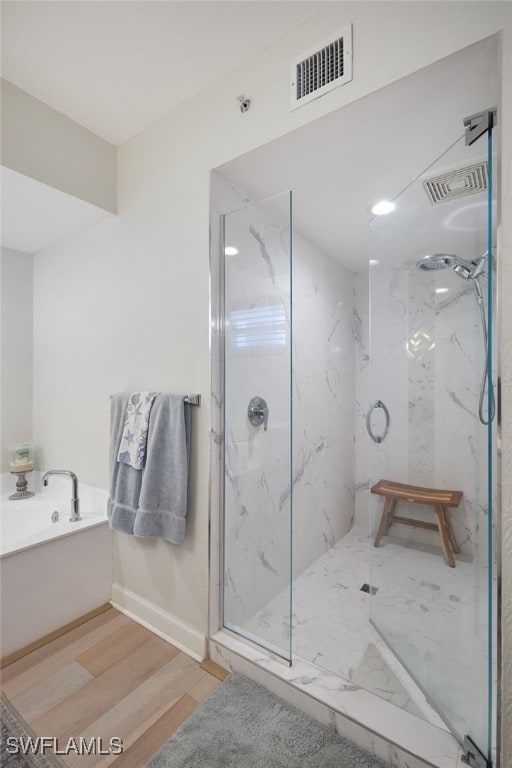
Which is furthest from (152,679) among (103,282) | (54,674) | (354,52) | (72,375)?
(354,52)

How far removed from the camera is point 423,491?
1592mm

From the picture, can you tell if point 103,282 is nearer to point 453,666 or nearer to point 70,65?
point 70,65

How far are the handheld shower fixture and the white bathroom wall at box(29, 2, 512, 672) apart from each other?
1.59 ft

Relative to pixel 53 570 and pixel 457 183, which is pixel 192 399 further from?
pixel 457 183

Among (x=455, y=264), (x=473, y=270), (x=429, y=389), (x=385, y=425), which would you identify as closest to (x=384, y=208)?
(x=455, y=264)

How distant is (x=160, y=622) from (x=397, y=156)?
97.2 inches

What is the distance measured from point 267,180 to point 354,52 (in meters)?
0.60

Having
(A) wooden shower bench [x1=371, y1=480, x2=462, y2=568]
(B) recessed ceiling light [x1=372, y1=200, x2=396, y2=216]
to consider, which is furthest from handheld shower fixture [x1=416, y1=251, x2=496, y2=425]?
(A) wooden shower bench [x1=371, y1=480, x2=462, y2=568]

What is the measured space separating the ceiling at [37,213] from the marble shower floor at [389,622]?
228cm

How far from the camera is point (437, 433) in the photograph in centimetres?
151

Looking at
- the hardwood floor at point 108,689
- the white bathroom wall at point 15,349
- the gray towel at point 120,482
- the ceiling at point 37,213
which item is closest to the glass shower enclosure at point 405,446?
the hardwood floor at point 108,689

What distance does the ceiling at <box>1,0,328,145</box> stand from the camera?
4.47ft

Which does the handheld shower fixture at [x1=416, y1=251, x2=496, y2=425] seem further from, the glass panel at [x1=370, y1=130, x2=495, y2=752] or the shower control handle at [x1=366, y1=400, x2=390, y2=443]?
the shower control handle at [x1=366, y1=400, x2=390, y2=443]

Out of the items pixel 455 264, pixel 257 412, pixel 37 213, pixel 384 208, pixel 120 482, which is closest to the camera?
pixel 455 264
